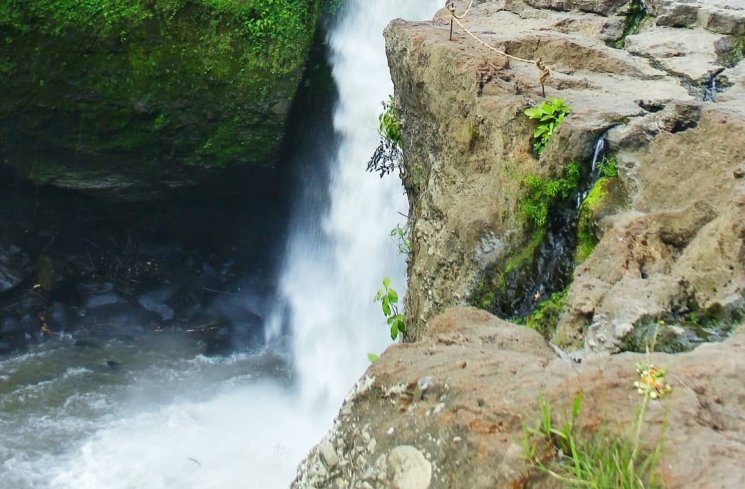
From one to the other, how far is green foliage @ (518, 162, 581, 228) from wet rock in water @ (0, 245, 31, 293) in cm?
699

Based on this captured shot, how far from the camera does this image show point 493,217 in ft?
11.8

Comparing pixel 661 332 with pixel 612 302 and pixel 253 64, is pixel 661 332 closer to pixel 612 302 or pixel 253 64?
pixel 612 302

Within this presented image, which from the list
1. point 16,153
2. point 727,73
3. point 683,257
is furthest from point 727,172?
point 16,153

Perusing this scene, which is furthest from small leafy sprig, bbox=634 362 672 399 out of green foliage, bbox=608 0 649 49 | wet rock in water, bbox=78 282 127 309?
wet rock in water, bbox=78 282 127 309

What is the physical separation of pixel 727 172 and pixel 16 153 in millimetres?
7336

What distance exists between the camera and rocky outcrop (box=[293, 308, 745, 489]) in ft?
5.64

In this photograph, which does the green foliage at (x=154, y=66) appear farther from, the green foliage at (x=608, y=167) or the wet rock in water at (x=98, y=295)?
the green foliage at (x=608, y=167)

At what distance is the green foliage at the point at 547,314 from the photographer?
3.12 metres

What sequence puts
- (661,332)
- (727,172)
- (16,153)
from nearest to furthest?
(661,332) < (727,172) < (16,153)

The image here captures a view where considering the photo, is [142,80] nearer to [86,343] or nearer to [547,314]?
[86,343]

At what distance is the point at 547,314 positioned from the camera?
3.18 m

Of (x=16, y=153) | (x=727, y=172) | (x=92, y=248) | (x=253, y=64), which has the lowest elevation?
(x=92, y=248)

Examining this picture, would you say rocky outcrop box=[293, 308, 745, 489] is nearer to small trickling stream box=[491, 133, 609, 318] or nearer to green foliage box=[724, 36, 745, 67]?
small trickling stream box=[491, 133, 609, 318]

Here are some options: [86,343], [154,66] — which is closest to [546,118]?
[154,66]
